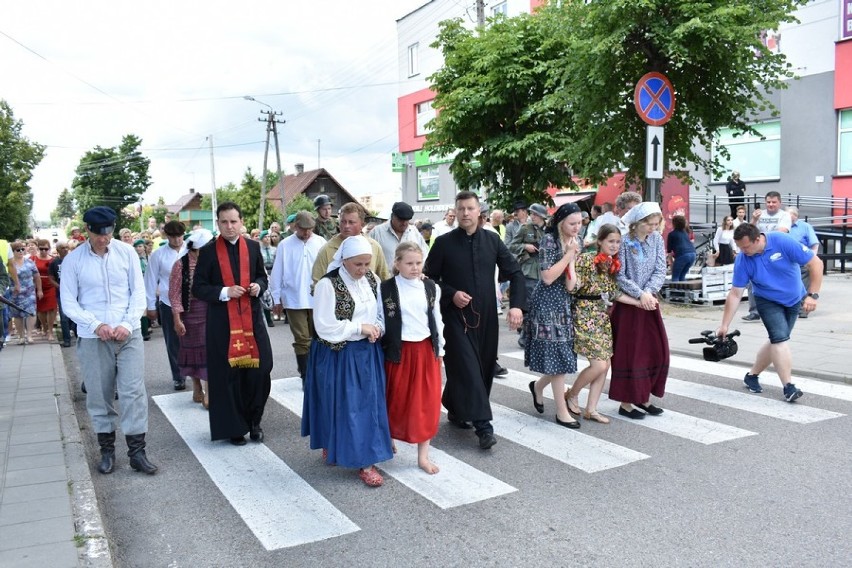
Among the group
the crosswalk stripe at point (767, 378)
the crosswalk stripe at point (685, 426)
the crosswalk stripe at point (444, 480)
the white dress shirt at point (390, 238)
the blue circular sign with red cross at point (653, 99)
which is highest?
the blue circular sign with red cross at point (653, 99)

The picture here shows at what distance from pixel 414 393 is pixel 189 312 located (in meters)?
→ 3.06

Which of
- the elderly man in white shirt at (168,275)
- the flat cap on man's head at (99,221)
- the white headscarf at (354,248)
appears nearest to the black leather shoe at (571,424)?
the white headscarf at (354,248)

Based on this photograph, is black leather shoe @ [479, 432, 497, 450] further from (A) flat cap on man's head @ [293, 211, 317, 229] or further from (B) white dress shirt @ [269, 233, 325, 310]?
(A) flat cap on man's head @ [293, 211, 317, 229]

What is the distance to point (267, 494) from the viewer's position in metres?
4.87

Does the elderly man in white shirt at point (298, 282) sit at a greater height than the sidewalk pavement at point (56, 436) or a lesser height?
greater

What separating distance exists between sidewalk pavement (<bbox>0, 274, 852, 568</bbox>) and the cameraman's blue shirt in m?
1.53

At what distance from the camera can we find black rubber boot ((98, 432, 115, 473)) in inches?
215

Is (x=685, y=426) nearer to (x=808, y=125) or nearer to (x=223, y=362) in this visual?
(x=223, y=362)

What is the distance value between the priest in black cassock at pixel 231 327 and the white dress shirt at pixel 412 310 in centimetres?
136

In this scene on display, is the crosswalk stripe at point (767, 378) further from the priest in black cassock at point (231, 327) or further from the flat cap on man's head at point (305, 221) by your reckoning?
the priest in black cassock at point (231, 327)

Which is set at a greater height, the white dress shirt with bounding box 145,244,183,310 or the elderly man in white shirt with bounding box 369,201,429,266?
the elderly man in white shirt with bounding box 369,201,429,266

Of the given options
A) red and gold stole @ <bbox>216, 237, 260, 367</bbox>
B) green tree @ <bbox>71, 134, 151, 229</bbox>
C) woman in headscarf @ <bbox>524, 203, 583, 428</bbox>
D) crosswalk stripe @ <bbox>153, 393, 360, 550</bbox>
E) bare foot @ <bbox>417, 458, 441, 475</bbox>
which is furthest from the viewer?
green tree @ <bbox>71, 134, 151, 229</bbox>

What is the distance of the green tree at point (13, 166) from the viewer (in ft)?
106

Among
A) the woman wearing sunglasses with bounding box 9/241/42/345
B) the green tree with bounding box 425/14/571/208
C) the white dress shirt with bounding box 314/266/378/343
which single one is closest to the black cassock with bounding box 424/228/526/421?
the white dress shirt with bounding box 314/266/378/343
